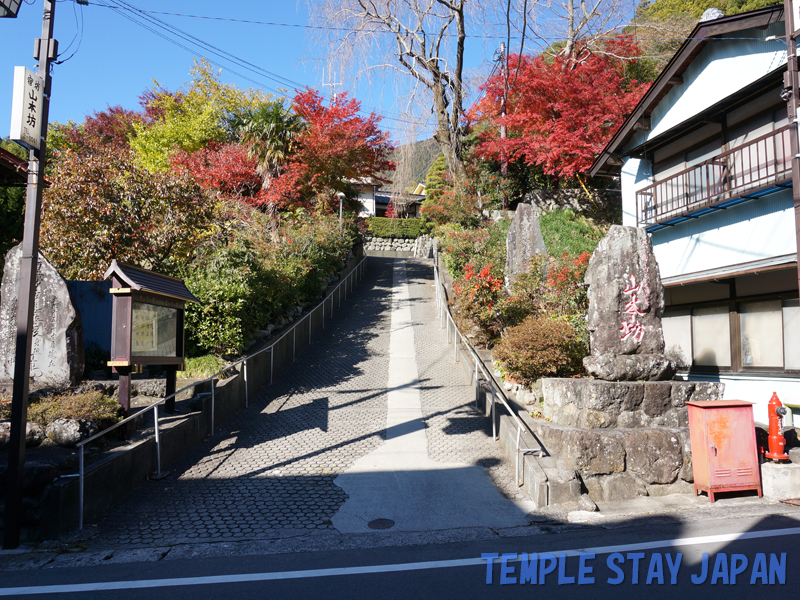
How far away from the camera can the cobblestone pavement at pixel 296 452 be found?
5488mm

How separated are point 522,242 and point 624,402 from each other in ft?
21.1

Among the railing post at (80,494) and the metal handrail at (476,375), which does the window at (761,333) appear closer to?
the metal handrail at (476,375)

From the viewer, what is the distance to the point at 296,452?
759cm

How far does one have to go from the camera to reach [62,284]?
25.5 feet

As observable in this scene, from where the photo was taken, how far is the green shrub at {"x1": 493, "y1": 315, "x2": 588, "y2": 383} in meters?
8.19

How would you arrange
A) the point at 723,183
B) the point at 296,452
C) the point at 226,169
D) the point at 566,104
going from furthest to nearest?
the point at 226,169 < the point at 566,104 < the point at 723,183 < the point at 296,452

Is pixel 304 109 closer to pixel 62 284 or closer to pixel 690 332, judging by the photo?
pixel 62 284

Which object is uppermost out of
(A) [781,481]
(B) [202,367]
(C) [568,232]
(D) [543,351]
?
(C) [568,232]

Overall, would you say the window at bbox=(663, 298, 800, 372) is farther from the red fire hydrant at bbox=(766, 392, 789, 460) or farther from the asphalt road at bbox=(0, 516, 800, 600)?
the asphalt road at bbox=(0, 516, 800, 600)

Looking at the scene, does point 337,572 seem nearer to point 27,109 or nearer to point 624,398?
point 624,398

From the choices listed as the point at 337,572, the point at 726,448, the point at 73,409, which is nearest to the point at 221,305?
the point at 73,409

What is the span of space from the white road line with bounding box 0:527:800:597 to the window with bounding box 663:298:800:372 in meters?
5.51

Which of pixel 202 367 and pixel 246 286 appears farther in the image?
pixel 246 286

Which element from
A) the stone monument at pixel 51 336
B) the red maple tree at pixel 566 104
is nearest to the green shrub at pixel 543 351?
the stone monument at pixel 51 336
